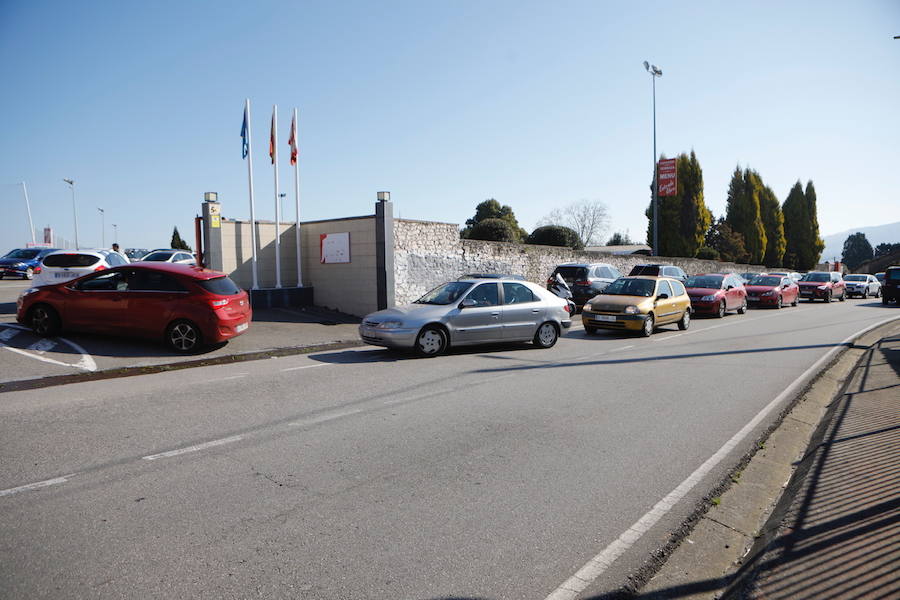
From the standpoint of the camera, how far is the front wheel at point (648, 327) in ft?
49.6

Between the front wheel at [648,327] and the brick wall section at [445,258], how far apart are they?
7.00m

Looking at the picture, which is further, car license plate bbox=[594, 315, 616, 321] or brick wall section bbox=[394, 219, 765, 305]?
brick wall section bbox=[394, 219, 765, 305]

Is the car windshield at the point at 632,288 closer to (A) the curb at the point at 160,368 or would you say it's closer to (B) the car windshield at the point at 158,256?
(A) the curb at the point at 160,368

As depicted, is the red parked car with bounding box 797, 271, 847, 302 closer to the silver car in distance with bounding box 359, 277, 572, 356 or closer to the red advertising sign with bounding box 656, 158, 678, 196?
the red advertising sign with bounding box 656, 158, 678, 196

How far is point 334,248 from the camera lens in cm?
1850

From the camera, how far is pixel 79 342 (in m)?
11.8

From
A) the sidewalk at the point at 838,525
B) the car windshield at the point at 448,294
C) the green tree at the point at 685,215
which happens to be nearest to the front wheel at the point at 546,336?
the car windshield at the point at 448,294

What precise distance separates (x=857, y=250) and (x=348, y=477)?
432 ft

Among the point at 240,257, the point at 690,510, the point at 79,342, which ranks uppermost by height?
the point at 240,257

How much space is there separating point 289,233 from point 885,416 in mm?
16559

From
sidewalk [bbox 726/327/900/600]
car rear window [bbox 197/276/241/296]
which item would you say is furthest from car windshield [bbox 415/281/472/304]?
sidewalk [bbox 726/327/900/600]

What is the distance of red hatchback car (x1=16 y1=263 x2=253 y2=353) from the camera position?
1145 cm

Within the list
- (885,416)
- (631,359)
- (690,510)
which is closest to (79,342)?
(631,359)

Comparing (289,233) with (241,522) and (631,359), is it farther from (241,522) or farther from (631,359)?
(241,522)
